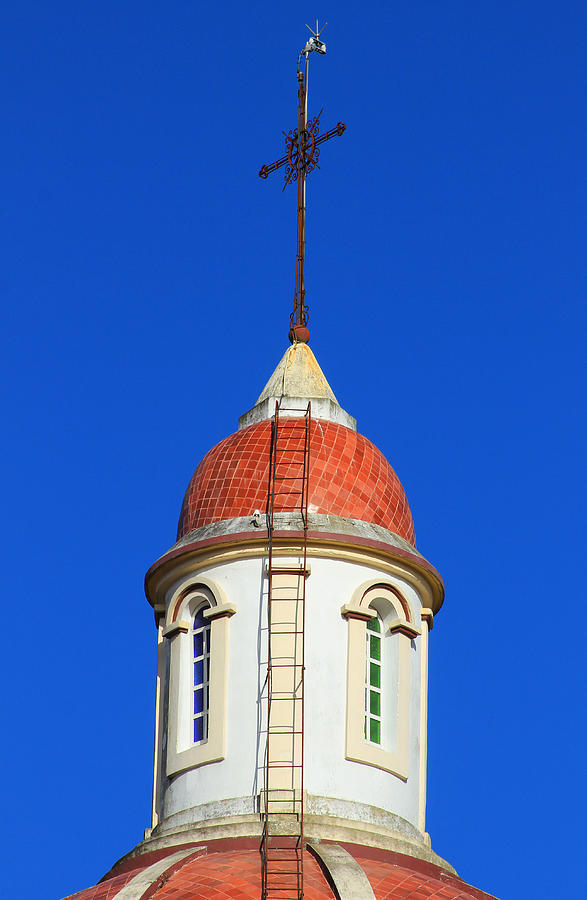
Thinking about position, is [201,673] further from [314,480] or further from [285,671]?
[314,480]

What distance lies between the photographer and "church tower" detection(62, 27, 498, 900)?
32344 mm

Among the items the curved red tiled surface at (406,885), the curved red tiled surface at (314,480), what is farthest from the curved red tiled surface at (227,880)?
the curved red tiled surface at (314,480)

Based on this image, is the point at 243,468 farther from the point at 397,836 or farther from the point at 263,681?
the point at 397,836

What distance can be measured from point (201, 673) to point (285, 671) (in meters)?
1.70

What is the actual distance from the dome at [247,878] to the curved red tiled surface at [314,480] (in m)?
5.53

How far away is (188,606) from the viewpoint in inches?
1388

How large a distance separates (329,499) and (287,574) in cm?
149

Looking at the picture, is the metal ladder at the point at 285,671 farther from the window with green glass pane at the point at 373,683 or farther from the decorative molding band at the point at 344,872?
the window with green glass pane at the point at 373,683

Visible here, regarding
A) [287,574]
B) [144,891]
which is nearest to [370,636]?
[287,574]

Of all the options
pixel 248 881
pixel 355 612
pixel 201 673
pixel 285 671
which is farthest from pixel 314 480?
pixel 248 881

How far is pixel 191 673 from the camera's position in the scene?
115 ft

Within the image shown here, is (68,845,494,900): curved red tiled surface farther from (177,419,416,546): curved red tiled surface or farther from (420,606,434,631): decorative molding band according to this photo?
(177,419,416,546): curved red tiled surface

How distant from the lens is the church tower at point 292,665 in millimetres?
32344

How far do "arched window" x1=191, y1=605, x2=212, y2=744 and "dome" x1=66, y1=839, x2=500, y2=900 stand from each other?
2.39 metres
